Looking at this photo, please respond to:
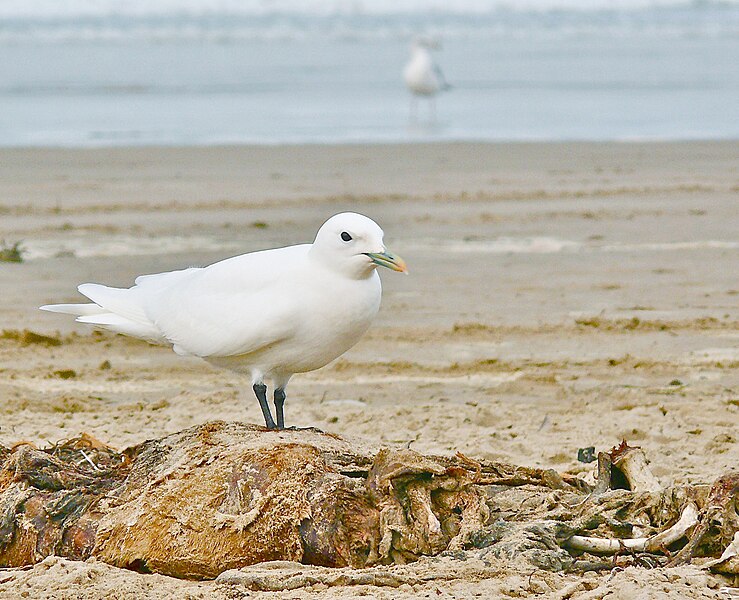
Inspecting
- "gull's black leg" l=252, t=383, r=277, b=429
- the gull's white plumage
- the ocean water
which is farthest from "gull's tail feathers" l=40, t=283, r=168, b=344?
the gull's white plumage

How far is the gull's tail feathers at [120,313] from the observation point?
515cm

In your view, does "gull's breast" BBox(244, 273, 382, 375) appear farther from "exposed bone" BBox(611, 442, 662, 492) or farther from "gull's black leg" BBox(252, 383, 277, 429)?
"exposed bone" BBox(611, 442, 662, 492)

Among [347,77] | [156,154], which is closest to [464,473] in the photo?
[156,154]

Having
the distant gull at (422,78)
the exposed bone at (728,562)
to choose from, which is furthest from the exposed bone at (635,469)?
the distant gull at (422,78)

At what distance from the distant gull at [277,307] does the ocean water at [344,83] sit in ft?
37.5

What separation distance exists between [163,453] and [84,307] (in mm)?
1421

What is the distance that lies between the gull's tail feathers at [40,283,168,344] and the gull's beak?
44.2 inches

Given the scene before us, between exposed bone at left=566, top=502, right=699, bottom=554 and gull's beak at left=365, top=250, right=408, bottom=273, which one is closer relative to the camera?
exposed bone at left=566, top=502, right=699, bottom=554

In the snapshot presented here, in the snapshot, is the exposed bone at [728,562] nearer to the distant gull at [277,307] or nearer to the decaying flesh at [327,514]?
the decaying flesh at [327,514]

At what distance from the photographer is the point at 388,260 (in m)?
4.38

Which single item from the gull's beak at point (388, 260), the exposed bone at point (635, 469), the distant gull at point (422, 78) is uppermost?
the distant gull at point (422, 78)

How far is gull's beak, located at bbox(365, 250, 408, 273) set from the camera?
4.36 metres

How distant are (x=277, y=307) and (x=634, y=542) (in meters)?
1.52

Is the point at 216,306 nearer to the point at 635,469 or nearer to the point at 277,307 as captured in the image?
the point at 277,307
